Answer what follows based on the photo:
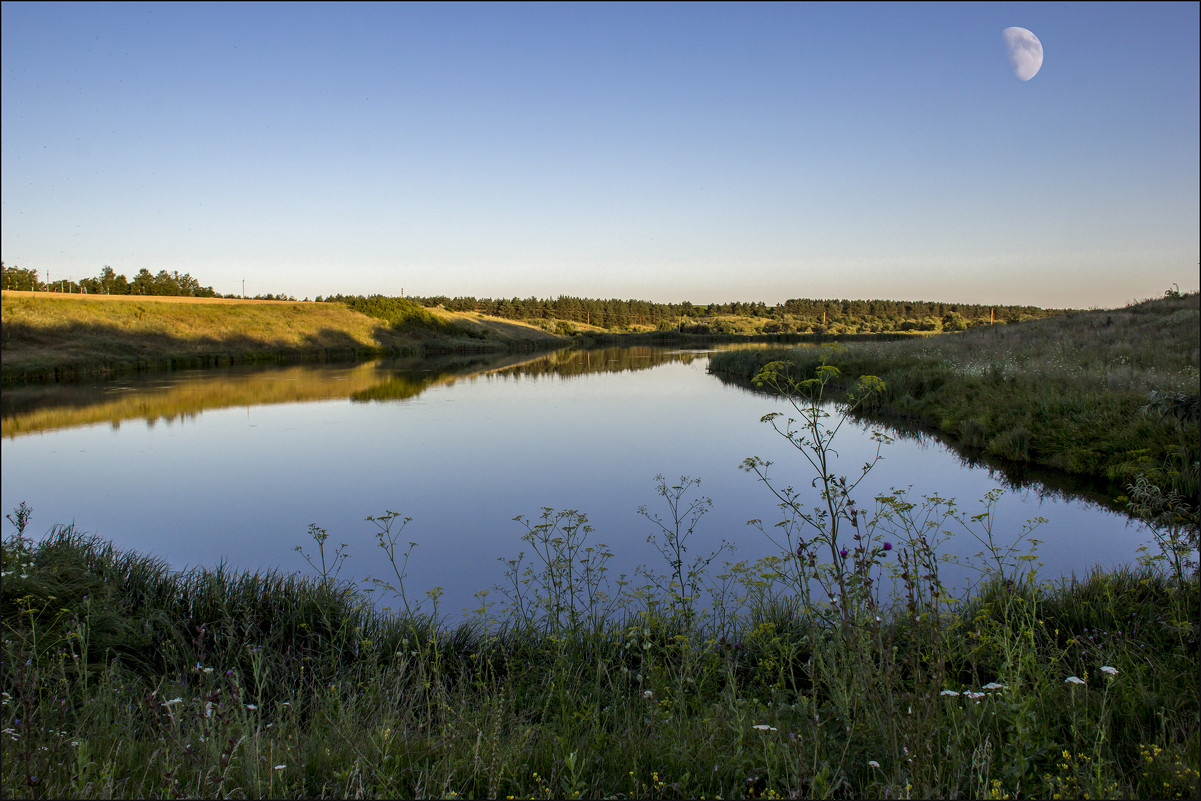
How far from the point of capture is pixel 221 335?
115 ft

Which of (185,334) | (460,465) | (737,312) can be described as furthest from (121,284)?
(737,312)

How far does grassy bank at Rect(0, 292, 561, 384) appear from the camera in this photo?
925 inches

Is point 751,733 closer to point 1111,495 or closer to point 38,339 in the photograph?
point 1111,495

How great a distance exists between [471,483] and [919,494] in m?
5.71

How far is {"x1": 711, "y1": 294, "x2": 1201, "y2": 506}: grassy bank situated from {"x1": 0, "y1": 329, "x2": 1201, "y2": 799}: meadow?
1566mm

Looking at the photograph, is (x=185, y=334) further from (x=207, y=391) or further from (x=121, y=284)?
(x=121, y=284)

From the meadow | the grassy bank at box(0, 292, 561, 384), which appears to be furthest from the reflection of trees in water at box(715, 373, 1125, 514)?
the grassy bank at box(0, 292, 561, 384)

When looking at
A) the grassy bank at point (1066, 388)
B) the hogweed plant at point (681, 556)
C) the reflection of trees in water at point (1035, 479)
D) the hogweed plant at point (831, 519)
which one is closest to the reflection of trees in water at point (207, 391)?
the hogweed plant at point (681, 556)

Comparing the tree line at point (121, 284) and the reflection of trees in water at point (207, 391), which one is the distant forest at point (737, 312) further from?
the reflection of trees in water at point (207, 391)

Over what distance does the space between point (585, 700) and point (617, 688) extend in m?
0.16

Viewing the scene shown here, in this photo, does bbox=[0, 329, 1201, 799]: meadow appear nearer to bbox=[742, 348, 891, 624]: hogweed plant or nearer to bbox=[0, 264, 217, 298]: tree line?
bbox=[742, 348, 891, 624]: hogweed plant

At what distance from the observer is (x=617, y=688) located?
3078 millimetres

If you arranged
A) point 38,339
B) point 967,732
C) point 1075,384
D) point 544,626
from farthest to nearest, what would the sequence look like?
point 38,339 < point 1075,384 < point 544,626 < point 967,732

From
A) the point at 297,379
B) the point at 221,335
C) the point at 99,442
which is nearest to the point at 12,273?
the point at 221,335
